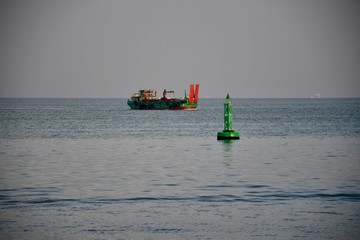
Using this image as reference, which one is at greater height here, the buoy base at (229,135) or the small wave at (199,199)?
the buoy base at (229,135)

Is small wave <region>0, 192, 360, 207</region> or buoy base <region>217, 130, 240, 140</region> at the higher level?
buoy base <region>217, 130, 240, 140</region>

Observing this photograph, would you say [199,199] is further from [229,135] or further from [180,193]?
[229,135]

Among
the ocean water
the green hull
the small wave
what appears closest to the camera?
the ocean water

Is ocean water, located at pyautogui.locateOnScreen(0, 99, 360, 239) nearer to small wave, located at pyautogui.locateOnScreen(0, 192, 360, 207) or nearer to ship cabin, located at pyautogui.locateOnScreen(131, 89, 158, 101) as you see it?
small wave, located at pyautogui.locateOnScreen(0, 192, 360, 207)

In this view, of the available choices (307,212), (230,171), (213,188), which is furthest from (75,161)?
(307,212)

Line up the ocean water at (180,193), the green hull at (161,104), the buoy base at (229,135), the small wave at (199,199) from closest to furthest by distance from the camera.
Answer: the ocean water at (180,193), the small wave at (199,199), the buoy base at (229,135), the green hull at (161,104)

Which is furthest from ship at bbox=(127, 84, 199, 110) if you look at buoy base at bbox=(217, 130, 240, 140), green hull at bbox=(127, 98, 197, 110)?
buoy base at bbox=(217, 130, 240, 140)

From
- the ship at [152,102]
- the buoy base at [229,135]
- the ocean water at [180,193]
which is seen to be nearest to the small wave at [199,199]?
the ocean water at [180,193]

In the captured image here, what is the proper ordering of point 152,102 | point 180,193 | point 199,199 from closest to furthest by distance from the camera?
point 199,199, point 180,193, point 152,102

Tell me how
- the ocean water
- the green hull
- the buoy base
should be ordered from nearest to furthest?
the ocean water → the buoy base → the green hull

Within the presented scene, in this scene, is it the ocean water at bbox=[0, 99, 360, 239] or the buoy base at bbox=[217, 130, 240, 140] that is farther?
the buoy base at bbox=[217, 130, 240, 140]

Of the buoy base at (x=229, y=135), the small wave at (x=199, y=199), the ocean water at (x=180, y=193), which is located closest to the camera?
the ocean water at (x=180, y=193)

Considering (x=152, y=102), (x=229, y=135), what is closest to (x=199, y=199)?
(x=229, y=135)

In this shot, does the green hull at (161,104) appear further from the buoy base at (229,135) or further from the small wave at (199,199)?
the small wave at (199,199)
